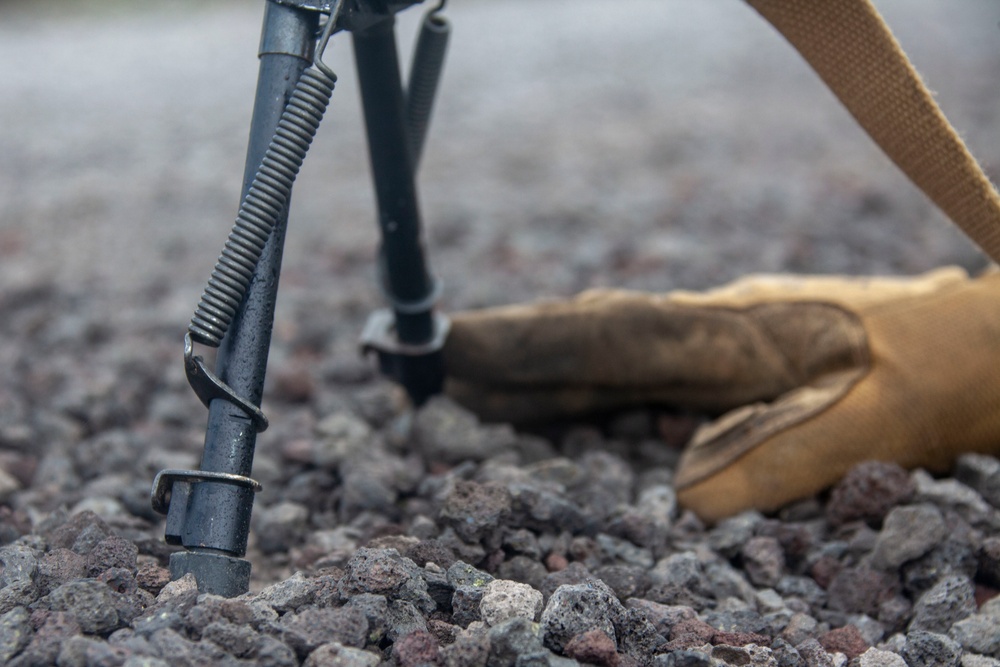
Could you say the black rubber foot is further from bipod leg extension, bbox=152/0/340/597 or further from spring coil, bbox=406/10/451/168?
spring coil, bbox=406/10/451/168

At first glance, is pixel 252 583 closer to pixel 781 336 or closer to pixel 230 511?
pixel 230 511

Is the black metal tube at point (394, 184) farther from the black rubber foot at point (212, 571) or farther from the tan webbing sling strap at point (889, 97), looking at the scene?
the black rubber foot at point (212, 571)

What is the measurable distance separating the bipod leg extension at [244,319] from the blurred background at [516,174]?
1.02 meters

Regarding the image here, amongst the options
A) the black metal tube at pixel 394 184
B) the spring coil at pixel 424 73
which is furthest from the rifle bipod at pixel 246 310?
the spring coil at pixel 424 73

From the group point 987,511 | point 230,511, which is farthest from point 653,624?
point 987,511

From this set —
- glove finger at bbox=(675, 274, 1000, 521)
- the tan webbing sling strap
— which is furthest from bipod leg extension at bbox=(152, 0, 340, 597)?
glove finger at bbox=(675, 274, 1000, 521)

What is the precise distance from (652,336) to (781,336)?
240mm

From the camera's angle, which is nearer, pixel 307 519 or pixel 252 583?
pixel 252 583

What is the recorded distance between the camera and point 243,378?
1155 mm

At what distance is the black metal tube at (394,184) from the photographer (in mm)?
1471

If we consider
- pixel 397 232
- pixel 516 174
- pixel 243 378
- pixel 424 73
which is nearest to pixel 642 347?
pixel 397 232

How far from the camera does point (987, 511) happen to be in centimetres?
147

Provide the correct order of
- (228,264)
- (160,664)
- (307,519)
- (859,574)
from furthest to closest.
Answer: (307,519)
(859,574)
(228,264)
(160,664)

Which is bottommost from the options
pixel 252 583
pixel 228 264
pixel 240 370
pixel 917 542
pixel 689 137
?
pixel 252 583
